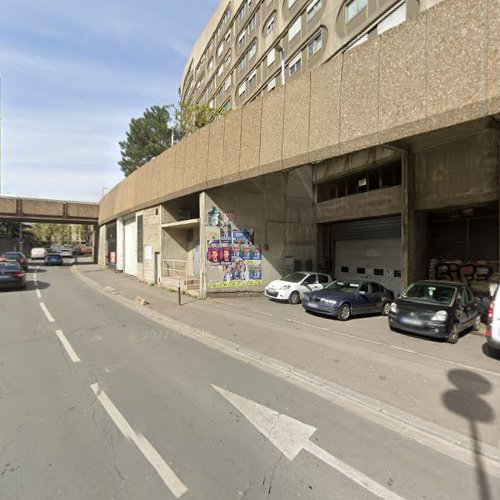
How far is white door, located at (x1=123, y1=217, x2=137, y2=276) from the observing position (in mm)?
22956

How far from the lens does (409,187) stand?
1176 centimetres

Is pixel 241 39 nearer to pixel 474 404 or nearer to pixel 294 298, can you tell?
pixel 294 298

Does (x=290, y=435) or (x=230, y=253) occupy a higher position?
(x=230, y=253)

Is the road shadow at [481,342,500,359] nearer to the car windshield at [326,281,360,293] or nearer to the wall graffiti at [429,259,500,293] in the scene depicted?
the car windshield at [326,281,360,293]

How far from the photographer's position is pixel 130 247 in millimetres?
24031

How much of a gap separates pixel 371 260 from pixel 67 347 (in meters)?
14.2

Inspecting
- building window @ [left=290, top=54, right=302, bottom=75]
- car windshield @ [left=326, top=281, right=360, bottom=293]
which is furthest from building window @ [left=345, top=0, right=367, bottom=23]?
car windshield @ [left=326, top=281, right=360, bottom=293]

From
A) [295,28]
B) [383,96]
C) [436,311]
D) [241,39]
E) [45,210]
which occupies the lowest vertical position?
[436,311]

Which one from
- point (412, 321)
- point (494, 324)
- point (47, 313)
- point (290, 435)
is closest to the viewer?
point (290, 435)

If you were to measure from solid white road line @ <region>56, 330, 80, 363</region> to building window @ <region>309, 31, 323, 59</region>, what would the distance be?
71.4 ft

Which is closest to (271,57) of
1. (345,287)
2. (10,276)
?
(345,287)

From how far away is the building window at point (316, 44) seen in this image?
1970 cm

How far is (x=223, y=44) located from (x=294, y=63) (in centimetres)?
1552

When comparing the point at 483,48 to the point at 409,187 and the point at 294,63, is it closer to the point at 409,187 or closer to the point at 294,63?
the point at 409,187
